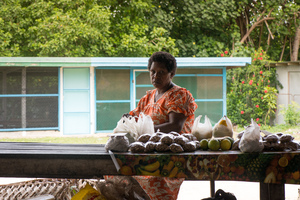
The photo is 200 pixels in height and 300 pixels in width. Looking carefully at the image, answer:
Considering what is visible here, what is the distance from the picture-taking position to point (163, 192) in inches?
98.8

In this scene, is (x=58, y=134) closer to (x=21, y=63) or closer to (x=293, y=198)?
(x=21, y=63)

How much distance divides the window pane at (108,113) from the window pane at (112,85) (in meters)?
0.24

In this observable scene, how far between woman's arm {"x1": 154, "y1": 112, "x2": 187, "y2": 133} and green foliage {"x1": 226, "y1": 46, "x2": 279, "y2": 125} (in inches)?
401

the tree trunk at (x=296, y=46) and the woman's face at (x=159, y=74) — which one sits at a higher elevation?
the tree trunk at (x=296, y=46)

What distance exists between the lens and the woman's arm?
114 inches

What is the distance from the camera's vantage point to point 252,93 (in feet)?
42.6

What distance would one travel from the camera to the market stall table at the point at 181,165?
221 centimetres

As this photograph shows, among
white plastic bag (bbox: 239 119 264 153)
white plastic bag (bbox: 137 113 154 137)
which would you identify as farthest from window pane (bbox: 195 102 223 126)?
white plastic bag (bbox: 239 119 264 153)

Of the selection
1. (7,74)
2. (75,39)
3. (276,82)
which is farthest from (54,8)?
(276,82)

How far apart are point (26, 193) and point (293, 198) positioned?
3.47 meters

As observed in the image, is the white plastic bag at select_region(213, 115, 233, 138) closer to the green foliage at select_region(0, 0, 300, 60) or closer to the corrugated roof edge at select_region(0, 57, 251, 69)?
the corrugated roof edge at select_region(0, 57, 251, 69)

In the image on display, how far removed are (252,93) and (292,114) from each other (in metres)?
1.61

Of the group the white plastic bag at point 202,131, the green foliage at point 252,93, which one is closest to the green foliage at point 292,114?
the green foliage at point 252,93

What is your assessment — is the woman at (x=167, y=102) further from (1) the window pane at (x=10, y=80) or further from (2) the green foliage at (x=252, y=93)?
(2) the green foliage at (x=252, y=93)
